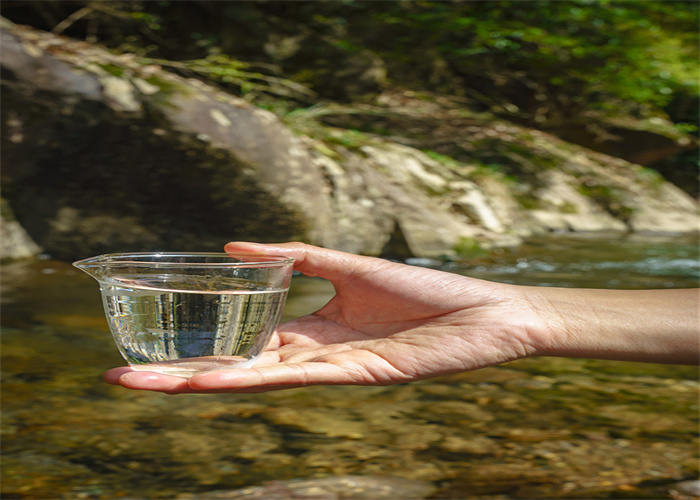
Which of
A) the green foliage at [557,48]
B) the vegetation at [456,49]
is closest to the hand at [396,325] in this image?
the vegetation at [456,49]

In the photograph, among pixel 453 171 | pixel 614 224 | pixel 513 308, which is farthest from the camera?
pixel 614 224

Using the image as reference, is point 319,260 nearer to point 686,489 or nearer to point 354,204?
point 686,489

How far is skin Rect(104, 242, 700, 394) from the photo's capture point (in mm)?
1918

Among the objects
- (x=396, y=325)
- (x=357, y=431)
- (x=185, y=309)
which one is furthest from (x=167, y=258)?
(x=357, y=431)

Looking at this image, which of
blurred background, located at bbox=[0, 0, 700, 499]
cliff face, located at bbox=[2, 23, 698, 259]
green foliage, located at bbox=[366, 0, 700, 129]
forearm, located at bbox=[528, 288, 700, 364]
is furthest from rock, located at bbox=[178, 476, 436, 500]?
green foliage, located at bbox=[366, 0, 700, 129]

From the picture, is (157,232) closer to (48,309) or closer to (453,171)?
(48,309)

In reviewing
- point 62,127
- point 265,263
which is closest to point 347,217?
point 62,127

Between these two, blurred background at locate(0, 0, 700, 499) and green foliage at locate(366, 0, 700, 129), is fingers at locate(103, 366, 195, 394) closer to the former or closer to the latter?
blurred background at locate(0, 0, 700, 499)

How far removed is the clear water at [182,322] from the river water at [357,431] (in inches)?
27.4

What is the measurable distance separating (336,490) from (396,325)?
0.62 metres

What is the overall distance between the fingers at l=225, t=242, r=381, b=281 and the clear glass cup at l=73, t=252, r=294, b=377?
12.5 inches

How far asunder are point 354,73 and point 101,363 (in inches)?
356

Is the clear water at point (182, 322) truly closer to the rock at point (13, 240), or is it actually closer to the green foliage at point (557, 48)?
the rock at point (13, 240)

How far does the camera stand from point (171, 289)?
64.1 inches
